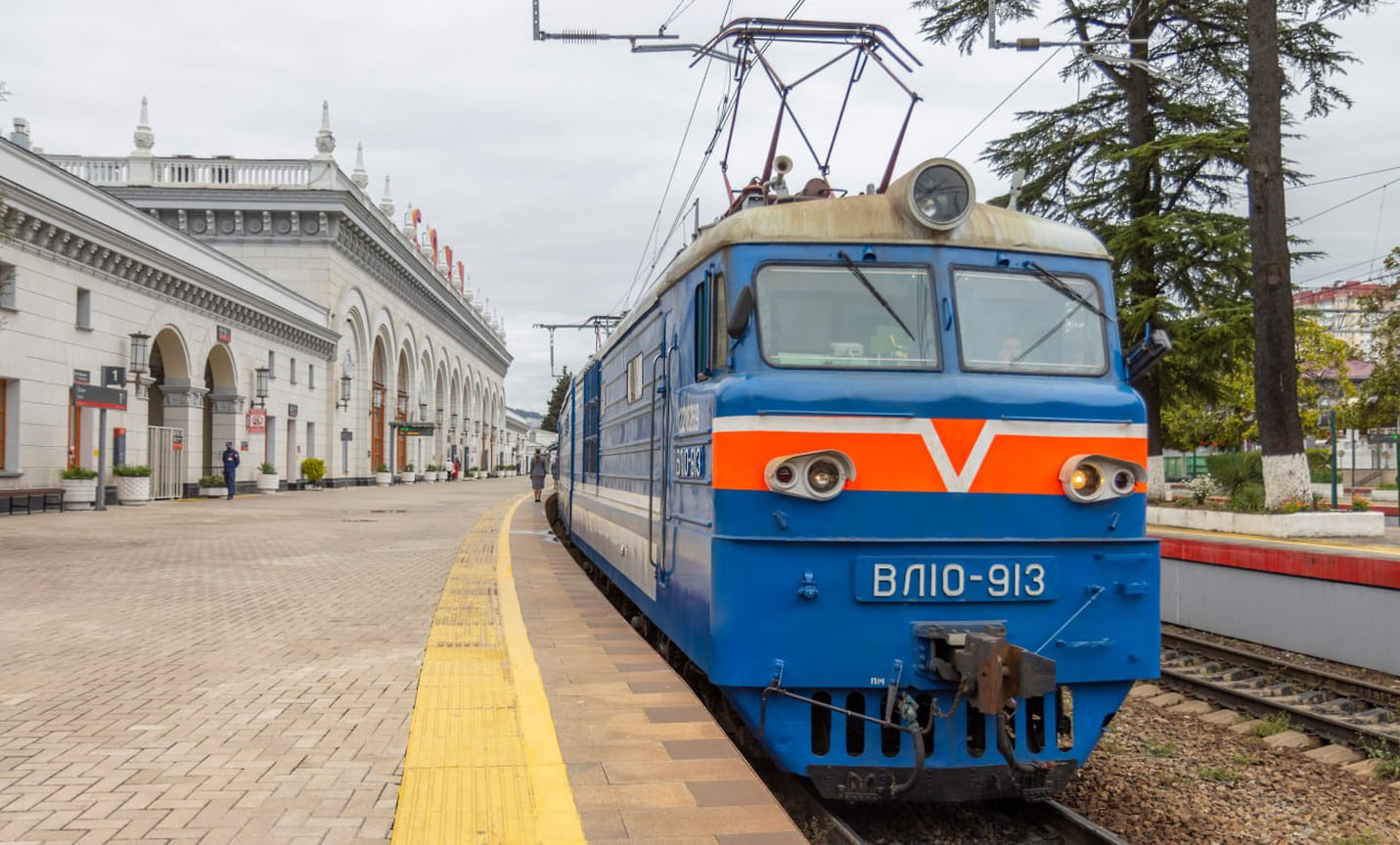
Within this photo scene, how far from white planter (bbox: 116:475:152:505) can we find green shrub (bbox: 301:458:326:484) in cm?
1517

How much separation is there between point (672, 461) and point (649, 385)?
1243 mm

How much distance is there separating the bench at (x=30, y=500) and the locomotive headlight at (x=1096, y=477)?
2242 centimetres

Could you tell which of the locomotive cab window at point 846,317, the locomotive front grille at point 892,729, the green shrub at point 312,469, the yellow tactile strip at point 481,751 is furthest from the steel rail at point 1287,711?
the green shrub at point 312,469

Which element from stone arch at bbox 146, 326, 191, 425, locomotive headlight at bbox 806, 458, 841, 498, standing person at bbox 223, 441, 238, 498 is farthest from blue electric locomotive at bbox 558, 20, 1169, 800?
stone arch at bbox 146, 326, 191, 425

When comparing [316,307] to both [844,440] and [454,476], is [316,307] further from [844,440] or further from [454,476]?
[844,440]

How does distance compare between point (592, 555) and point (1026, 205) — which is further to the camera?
point (1026, 205)

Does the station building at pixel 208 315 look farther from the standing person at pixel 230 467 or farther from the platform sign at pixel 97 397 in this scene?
the standing person at pixel 230 467

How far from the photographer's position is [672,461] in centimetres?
652

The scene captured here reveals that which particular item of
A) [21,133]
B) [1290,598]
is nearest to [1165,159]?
[1290,598]

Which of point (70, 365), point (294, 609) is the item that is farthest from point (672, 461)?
point (70, 365)

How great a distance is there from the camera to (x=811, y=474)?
5137 millimetres

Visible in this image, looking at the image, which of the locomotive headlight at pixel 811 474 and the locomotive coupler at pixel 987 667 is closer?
the locomotive coupler at pixel 987 667

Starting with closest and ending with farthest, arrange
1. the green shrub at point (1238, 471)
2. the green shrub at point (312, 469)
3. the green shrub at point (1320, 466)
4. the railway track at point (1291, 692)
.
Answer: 1. the railway track at point (1291, 692)
2. the green shrub at point (1238, 471)
3. the green shrub at point (1320, 466)
4. the green shrub at point (312, 469)

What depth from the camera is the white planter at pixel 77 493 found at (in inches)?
968
